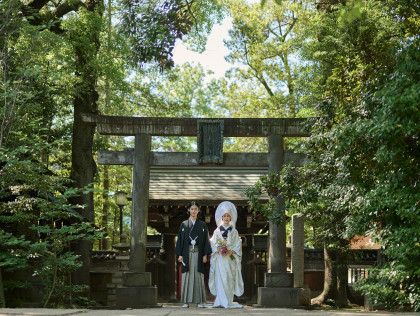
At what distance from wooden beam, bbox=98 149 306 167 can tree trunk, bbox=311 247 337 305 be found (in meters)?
4.71

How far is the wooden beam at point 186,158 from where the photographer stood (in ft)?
45.8

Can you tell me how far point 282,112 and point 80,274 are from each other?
10.2m

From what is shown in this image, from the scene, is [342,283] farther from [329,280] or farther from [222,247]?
[222,247]

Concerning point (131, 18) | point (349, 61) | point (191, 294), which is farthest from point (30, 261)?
point (349, 61)

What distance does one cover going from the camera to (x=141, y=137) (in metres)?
13.9

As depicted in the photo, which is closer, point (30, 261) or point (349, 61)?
point (349, 61)

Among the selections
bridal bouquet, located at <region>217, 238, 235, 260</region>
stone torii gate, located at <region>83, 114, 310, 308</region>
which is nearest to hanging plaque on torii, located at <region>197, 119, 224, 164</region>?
stone torii gate, located at <region>83, 114, 310, 308</region>

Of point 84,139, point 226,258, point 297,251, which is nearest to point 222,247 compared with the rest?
point 226,258

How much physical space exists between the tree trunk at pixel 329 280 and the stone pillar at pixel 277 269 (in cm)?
465

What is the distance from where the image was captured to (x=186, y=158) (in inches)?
552

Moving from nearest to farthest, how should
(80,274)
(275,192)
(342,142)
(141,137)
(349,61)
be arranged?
(342,142)
(349,61)
(275,192)
(141,137)
(80,274)

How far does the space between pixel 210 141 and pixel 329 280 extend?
689cm

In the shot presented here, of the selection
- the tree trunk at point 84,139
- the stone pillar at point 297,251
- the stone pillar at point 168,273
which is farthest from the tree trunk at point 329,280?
the tree trunk at point 84,139

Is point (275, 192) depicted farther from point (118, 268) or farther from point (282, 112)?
point (282, 112)
